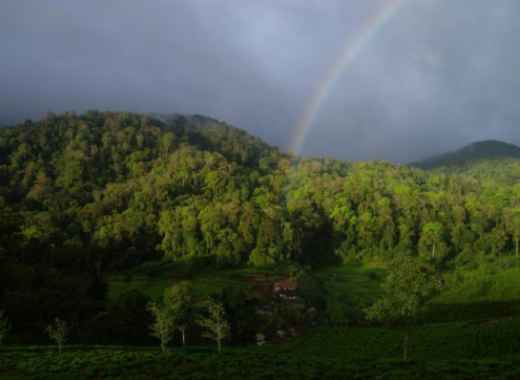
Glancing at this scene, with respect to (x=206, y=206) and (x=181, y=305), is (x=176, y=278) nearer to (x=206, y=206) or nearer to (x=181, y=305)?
(x=181, y=305)

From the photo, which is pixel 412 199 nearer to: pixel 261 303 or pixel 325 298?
pixel 325 298

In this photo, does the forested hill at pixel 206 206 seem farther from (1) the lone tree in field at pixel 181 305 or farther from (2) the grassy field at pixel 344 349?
(1) the lone tree in field at pixel 181 305

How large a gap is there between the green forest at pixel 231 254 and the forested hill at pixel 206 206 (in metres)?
0.54

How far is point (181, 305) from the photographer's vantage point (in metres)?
44.5

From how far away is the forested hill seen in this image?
314ft

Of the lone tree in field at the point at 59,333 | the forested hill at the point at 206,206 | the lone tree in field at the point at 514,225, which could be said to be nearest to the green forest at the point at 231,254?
the lone tree in field at the point at 59,333

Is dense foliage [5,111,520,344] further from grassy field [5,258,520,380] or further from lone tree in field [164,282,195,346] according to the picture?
grassy field [5,258,520,380]

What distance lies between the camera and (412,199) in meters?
121

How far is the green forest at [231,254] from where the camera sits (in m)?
34.8

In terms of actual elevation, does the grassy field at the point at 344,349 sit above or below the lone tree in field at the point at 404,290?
below

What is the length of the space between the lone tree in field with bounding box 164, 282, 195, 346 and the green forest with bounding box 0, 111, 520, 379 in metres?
0.24

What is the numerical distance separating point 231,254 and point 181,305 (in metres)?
46.8

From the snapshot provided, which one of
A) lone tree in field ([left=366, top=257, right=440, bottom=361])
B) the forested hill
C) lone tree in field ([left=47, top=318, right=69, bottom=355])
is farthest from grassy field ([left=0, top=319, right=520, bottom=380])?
the forested hill

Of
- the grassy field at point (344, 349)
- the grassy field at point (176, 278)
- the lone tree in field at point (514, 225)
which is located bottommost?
the grassy field at point (344, 349)
